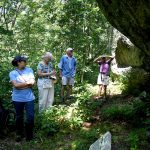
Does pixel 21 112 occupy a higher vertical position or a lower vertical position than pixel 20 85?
lower

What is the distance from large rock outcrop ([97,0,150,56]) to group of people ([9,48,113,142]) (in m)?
2.46

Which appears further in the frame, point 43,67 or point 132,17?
point 43,67

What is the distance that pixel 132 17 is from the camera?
6.62 meters

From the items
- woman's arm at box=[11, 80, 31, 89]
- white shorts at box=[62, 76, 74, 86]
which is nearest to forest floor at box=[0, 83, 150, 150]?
woman's arm at box=[11, 80, 31, 89]

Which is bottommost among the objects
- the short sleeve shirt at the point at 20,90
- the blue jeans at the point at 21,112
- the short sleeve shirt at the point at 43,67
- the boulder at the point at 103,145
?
the boulder at the point at 103,145

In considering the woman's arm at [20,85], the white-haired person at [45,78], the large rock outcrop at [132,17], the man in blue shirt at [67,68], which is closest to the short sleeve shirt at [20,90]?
the woman's arm at [20,85]

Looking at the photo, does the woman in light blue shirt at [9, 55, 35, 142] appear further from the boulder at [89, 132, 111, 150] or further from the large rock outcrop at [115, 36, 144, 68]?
the large rock outcrop at [115, 36, 144, 68]

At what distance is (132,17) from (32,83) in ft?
9.84

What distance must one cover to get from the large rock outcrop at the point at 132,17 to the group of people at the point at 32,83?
2458mm

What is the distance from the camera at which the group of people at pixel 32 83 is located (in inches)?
328

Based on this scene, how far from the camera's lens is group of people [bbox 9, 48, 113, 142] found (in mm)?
8320

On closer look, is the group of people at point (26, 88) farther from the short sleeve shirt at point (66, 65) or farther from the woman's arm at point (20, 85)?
the short sleeve shirt at point (66, 65)

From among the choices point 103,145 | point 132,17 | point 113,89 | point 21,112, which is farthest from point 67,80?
point 132,17

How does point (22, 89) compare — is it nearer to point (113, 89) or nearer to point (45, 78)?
point (45, 78)
